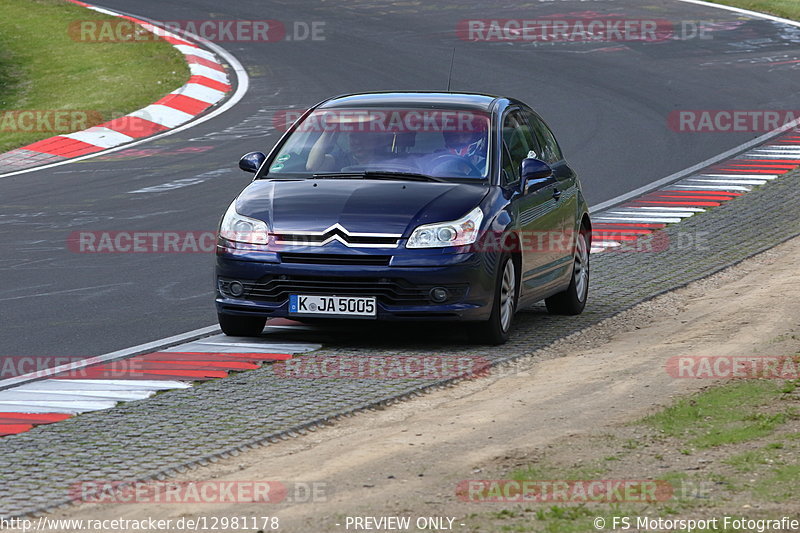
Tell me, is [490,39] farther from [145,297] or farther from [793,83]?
[145,297]

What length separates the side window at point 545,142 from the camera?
12.4 metres

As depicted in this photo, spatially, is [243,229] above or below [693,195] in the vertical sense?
above

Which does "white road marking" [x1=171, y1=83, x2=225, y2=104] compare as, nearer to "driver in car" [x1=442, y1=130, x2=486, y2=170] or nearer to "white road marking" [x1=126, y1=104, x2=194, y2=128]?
"white road marking" [x1=126, y1=104, x2=194, y2=128]

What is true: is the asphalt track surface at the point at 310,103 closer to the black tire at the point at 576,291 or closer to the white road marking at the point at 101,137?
the white road marking at the point at 101,137

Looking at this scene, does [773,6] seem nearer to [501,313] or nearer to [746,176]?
A: [746,176]

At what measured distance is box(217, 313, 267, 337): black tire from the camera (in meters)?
10.8

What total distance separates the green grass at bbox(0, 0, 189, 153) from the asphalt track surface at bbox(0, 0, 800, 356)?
1629 mm

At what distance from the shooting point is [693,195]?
18.5m

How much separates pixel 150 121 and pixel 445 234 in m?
13.3

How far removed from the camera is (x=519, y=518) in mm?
6348

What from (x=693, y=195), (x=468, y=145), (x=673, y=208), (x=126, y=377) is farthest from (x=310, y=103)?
(x=126, y=377)

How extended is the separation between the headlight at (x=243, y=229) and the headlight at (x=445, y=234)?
3.46 feet

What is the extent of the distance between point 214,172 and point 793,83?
12067 mm

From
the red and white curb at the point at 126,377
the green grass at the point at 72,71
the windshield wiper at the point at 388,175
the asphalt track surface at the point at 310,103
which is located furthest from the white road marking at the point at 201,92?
the red and white curb at the point at 126,377
